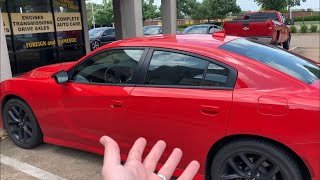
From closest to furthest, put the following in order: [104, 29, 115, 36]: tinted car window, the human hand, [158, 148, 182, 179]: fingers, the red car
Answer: the human hand → [158, 148, 182, 179]: fingers → the red car → [104, 29, 115, 36]: tinted car window

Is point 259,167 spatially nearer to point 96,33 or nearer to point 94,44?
point 94,44

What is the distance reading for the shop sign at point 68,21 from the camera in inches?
382

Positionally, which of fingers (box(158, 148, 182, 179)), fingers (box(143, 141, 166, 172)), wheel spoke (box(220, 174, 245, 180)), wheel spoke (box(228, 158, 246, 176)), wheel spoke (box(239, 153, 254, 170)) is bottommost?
wheel spoke (box(220, 174, 245, 180))

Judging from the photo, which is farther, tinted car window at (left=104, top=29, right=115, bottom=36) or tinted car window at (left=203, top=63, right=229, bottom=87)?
tinted car window at (left=104, top=29, right=115, bottom=36)

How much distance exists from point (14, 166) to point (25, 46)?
5.07 meters

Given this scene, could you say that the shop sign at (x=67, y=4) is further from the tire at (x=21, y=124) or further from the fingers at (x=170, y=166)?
the fingers at (x=170, y=166)

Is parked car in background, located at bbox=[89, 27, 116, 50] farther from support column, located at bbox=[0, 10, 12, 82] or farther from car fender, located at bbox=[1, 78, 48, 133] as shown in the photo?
car fender, located at bbox=[1, 78, 48, 133]

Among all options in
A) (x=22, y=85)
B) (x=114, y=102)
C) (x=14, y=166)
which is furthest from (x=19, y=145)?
(x=114, y=102)

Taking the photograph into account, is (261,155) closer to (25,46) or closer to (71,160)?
(71,160)

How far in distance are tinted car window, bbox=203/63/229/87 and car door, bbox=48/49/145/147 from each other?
76 centimetres

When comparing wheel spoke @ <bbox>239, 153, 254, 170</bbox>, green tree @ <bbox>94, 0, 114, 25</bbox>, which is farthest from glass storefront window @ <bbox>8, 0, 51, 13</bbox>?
green tree @ <bbox>94, 0, 114, 25</bbox>

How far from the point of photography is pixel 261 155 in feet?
9.48

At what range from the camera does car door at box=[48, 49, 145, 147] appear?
11.9ft

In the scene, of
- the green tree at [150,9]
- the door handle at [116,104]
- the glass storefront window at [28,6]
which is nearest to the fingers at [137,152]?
the door handle at [116,104]
